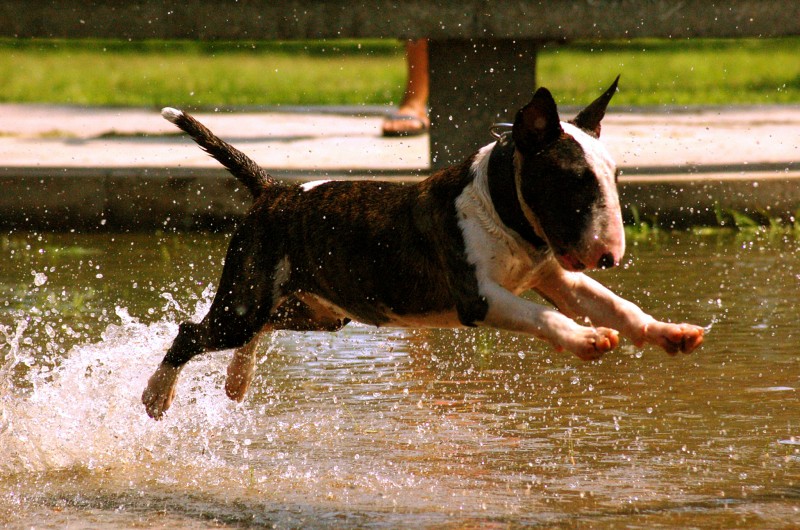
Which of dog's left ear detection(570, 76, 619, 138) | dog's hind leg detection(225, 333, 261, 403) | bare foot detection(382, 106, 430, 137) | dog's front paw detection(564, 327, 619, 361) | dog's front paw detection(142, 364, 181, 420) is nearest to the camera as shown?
dog's front paw detection(564, 327, 619, 361)

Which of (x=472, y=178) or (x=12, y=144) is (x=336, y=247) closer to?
(x=472, y=178)

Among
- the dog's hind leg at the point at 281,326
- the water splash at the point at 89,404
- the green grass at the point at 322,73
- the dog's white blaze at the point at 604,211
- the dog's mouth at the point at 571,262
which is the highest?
the green grass at the point at 322,73

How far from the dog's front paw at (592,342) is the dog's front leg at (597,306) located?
1.10ft

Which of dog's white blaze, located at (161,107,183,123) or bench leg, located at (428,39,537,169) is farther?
bench leg, located at (428,39,537,169)

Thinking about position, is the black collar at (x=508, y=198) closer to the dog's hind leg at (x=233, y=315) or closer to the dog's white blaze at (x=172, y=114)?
the dog's hind leg at (x=233, y=315)

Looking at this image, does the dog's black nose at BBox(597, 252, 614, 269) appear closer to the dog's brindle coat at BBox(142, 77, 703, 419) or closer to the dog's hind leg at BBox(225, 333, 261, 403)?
the dog's brindle coat at BBox(142, 77, 703, 419)

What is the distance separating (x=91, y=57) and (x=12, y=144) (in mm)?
16586

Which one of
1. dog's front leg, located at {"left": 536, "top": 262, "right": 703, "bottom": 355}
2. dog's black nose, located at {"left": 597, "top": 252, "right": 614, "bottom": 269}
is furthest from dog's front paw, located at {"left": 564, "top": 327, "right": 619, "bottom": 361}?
dog's front leg, located at {"left": 536, "top": 262, "right": 703, "bottom": 355}

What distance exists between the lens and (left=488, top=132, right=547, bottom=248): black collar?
182 inches

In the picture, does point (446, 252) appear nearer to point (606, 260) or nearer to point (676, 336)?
point (606, 260)

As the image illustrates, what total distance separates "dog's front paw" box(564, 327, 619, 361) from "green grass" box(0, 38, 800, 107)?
35.9ft

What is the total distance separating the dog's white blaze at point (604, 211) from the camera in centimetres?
436

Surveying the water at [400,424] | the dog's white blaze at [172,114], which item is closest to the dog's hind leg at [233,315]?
the water at [400,424]

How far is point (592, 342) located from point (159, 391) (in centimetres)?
188
